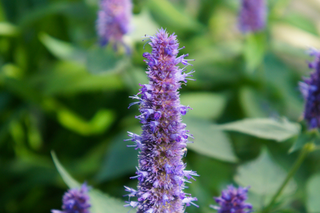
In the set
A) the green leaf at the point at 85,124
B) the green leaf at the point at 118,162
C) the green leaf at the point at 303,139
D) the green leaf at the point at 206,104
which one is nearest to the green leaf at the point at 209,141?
the green leaf at the point at 303,139

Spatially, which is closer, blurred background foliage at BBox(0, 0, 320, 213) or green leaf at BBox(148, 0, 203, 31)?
blurred background foliage at BBox(0, 0, 320, 213)

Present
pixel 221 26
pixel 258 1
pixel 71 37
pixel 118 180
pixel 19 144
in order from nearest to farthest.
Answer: pixel 258 1
pixel 118 180
pixel 19 144
pixel 71 37
pixel 221 26

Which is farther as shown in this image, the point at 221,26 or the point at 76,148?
the point at 221,26

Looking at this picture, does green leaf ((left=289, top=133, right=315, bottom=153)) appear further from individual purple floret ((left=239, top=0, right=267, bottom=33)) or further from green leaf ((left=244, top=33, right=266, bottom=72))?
individual purple floret ((left=239, top=0, right=267, bottom=33))

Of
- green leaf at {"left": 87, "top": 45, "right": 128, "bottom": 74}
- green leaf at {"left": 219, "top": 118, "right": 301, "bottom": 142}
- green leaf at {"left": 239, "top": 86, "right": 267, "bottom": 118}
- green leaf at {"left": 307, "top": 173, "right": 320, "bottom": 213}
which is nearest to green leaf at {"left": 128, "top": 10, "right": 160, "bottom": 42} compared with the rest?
green leaf at {"left": 87, "top": 45, "right": 128, "bottom": 74}

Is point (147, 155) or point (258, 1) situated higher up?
point (258, 1)

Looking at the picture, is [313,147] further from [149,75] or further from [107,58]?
[107,58]

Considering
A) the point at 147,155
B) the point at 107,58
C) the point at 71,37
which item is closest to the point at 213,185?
the point at 107,58

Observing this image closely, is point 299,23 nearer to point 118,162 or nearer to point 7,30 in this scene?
point 118,162

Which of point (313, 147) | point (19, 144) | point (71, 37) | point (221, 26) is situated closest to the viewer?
point (313, 147)
